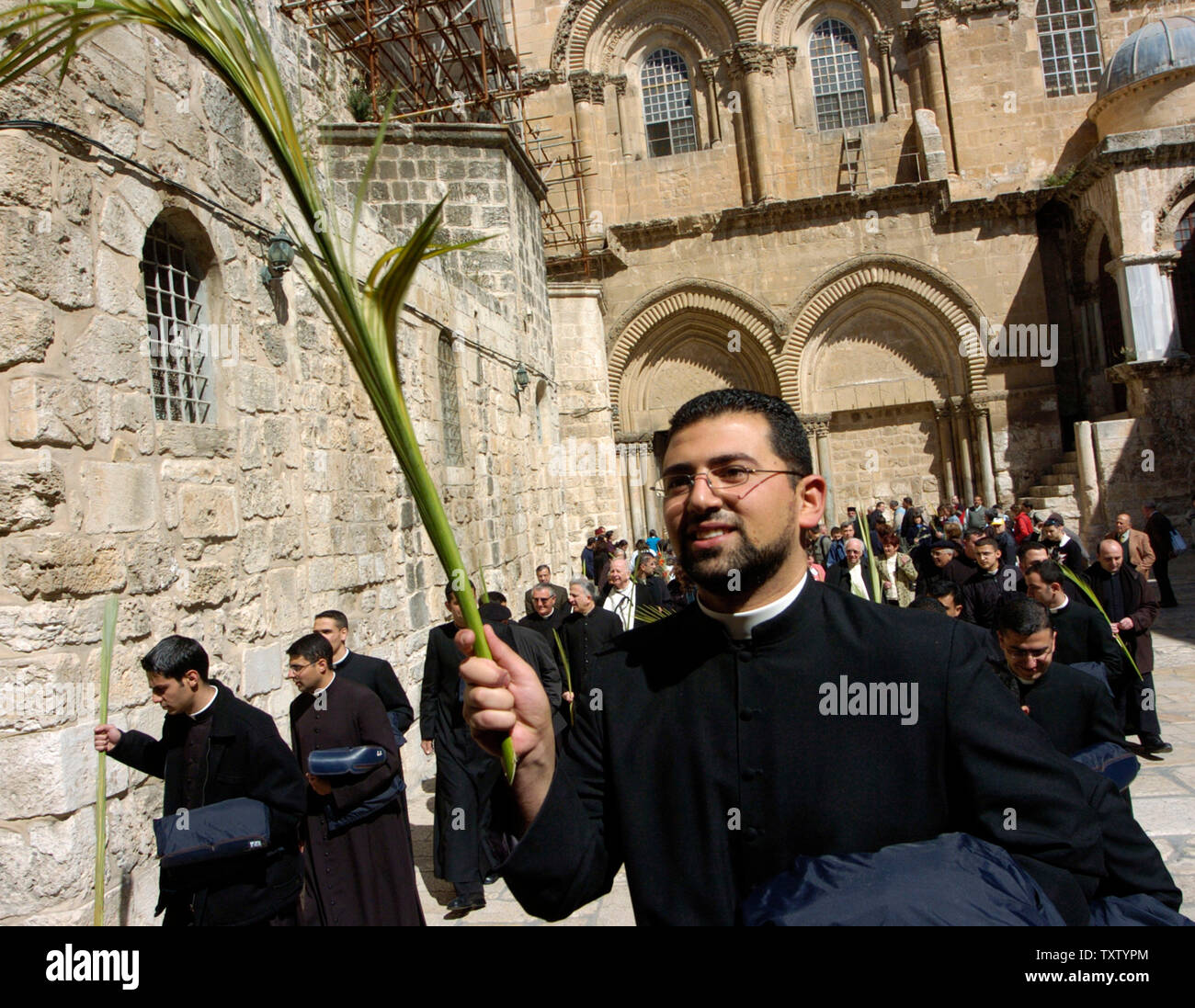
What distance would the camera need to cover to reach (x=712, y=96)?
73.4 feet

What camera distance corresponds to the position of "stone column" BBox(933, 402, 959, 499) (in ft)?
68.5

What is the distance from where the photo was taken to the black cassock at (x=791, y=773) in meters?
1.59

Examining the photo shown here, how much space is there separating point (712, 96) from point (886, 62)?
403 cm

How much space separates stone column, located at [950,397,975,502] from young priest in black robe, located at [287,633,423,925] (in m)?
18.4

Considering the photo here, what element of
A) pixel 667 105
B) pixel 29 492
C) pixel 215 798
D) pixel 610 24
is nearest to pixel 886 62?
pixel 667 105

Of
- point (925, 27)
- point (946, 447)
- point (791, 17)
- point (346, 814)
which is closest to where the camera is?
point (346, 814)

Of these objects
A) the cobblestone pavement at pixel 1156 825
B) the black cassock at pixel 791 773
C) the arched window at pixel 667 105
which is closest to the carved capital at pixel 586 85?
the arched window at pixel 667 105

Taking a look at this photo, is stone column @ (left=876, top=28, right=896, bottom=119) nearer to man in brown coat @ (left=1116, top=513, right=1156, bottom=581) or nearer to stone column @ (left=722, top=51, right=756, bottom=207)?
stone column @ (left=722, top=51, right=756, bottom=207)

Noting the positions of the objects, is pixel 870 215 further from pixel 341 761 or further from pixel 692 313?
pixel 341 761

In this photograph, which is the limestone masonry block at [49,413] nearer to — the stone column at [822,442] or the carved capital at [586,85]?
the stone column at [822,442]

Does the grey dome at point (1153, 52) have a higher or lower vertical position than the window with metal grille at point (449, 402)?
higher

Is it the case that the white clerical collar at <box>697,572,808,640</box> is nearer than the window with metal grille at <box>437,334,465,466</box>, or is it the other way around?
the white clerical collar at <box>697,572,808,640</box>

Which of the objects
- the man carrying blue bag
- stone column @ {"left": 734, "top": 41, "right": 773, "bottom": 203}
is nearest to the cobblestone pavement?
the man carrying blue bag

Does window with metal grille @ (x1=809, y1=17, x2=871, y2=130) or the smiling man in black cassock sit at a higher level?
Answer: window with metal grille @ (x1=809, y1=17, x2=871, y2=130)
